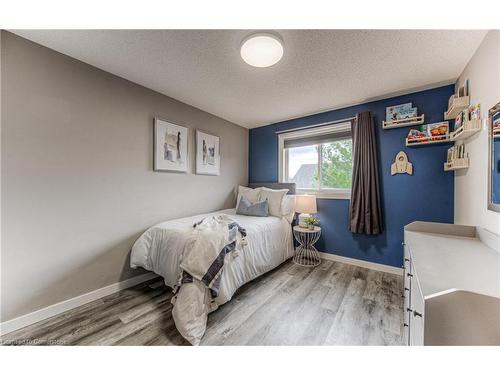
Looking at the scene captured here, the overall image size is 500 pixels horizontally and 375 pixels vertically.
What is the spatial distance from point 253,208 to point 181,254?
140 centimetres

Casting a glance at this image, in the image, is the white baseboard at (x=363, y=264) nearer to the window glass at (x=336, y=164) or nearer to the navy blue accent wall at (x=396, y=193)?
the navy blue accent wall at (x=396, y=193)

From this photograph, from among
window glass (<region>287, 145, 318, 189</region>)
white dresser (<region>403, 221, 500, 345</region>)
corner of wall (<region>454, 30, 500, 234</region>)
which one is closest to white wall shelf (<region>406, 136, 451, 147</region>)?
corner of wall (<region>454, 30, 500, 234</region>)

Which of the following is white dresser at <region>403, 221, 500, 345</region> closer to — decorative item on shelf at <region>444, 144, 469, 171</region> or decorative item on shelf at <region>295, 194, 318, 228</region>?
decorative item on shelf at <region>444, 144, 469, 171</region>

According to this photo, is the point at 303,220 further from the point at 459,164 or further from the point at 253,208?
the point at 459,164

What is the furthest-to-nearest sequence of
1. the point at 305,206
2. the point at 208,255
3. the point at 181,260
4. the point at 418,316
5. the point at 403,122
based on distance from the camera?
the point at 305,206
the point at 403,122
the point at 181,260
the point at 208,255
the point at 418,316

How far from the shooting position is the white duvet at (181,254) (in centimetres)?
142

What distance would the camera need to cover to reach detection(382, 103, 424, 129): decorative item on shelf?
7.42ft

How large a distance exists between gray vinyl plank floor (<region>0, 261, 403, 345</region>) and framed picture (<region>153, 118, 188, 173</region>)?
1.44 meters

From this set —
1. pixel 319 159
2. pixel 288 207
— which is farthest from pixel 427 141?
pixel 288 207

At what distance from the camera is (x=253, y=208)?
2.89 meters

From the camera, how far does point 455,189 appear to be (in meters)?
2.07

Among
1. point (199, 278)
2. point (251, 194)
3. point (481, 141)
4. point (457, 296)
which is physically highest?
point (481, 141)
